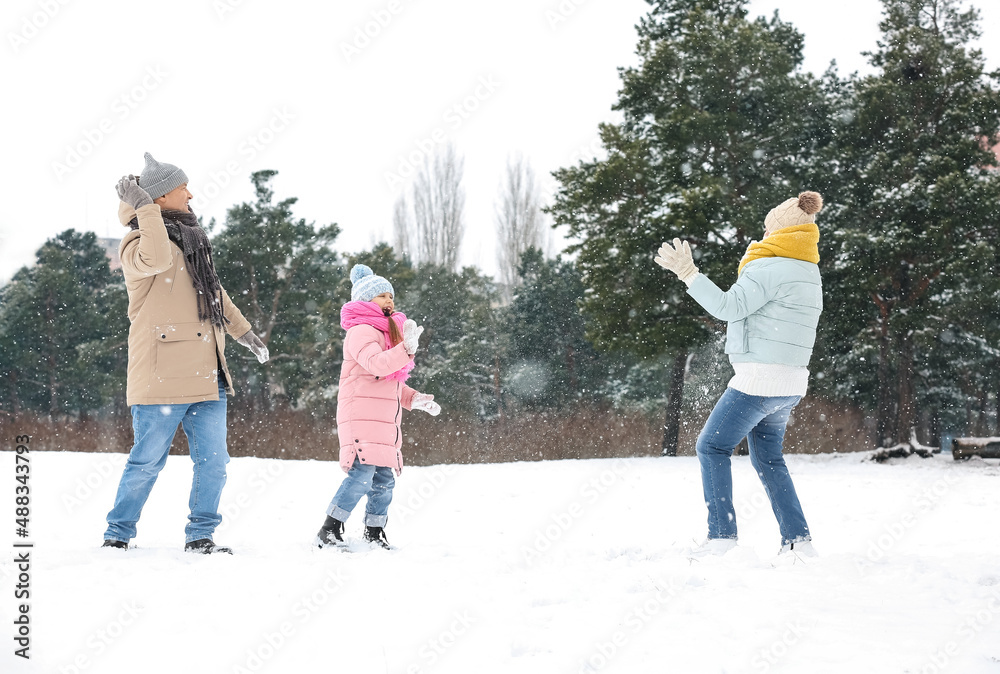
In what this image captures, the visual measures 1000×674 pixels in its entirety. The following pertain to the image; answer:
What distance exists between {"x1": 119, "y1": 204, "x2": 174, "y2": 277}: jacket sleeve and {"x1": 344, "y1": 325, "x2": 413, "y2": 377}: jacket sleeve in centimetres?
99

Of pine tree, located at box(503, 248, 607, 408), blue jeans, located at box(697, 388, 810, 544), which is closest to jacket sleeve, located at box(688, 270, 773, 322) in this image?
blue jeans, located at box(697, 388, 810, 544)

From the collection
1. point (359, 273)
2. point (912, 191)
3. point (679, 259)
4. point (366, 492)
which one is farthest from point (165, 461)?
point (912, 191)

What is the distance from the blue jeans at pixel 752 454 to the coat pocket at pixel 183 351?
2521mm

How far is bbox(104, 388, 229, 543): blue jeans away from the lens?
141 inches

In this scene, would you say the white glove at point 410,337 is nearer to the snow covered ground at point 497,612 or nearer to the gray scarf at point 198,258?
the gray scarf at point 198,258

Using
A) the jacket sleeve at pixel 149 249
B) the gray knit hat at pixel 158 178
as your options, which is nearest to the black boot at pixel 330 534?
the jacket sleeve at pixel 149 249

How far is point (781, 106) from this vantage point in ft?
48.5

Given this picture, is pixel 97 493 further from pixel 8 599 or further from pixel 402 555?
pixel 8 599

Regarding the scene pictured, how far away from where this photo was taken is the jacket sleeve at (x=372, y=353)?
4.04 m

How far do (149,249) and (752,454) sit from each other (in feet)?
10.4

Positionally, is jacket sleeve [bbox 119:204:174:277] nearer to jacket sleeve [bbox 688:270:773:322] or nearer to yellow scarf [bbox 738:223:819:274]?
jacket sleeve [bbox 688:270:773:322]

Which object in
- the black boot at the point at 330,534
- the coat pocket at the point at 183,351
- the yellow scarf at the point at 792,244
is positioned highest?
the yellow scarf at the point at 792,244

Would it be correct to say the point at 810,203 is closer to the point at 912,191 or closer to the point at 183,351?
the point at 183,351

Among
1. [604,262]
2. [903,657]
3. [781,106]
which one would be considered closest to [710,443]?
[903,657]
